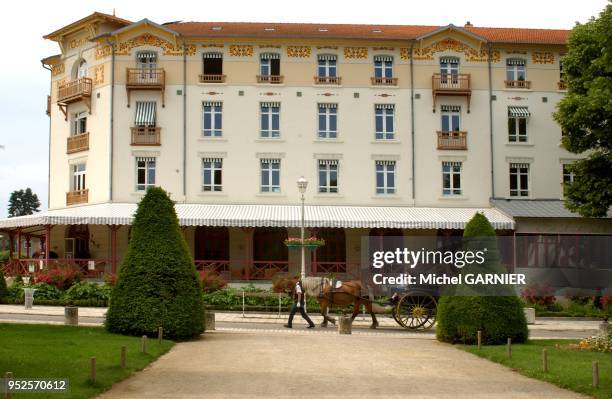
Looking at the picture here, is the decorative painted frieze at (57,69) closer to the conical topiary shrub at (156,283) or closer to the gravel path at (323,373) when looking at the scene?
the conical topiary shrub at (156,283)

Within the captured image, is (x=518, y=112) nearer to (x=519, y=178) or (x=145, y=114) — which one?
(x=519, y=178)

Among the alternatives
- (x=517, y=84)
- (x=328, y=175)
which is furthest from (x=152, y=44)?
(x=517, y=84)

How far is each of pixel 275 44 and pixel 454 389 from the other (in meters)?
27.8

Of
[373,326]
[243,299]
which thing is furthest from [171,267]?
[243,299]

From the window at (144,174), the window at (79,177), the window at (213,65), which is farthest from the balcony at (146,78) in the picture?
the window at (79,177)

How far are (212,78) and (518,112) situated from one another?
14.5 meters

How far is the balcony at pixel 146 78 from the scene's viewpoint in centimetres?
3641

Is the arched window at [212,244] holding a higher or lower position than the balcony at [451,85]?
lower

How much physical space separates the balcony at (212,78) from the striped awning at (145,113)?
100 inches

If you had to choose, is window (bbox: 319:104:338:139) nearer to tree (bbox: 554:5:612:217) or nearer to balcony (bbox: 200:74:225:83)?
balcony (bbox: 200:74:225:83)

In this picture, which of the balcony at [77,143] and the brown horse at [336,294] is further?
the balcony at [77,143]

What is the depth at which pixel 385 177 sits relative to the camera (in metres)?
37.5

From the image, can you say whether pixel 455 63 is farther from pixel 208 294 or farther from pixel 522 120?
pixel 208 294

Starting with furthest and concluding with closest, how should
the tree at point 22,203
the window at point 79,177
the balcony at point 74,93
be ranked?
the tree at point 22,203, the window at point 79,177, the balcony at point 74,93
